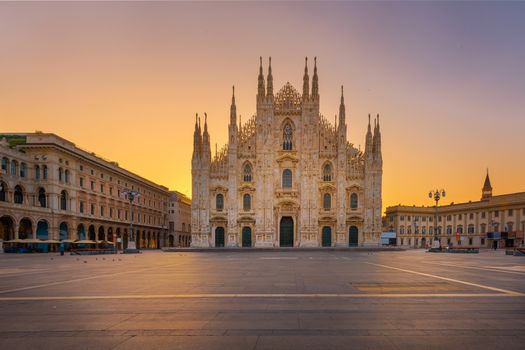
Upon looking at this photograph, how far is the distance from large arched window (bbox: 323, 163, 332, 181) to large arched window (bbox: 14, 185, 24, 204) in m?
41.0

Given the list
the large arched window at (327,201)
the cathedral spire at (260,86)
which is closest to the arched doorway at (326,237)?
the large arched window at (327,201)

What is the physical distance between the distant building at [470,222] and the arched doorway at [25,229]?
6452cm

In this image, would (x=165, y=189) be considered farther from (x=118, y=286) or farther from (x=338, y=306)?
(x=338, y=306)

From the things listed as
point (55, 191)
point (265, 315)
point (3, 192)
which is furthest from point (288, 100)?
point (265, 315)

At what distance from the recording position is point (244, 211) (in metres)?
56.2

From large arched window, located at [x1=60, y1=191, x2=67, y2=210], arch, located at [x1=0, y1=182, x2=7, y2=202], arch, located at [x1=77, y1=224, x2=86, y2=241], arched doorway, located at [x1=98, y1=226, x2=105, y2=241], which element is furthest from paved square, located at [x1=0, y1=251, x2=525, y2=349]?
arched doorway, located at [x1=98, y1=226, x2=105, y2=241]

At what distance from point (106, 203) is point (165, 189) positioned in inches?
1054

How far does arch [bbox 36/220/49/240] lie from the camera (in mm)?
48200

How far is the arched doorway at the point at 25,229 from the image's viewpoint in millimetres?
46875

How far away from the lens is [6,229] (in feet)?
151

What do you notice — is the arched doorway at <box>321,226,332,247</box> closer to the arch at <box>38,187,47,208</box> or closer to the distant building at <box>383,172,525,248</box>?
the distant building at <box>383,172,525,248</box>

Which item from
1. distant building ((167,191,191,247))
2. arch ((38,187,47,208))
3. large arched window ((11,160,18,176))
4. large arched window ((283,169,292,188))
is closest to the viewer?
large arched window ((11,160,18,176))

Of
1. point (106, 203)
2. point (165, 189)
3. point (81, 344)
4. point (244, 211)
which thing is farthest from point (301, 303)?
point (165, 189)

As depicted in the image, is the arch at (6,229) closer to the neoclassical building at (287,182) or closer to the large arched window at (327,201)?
the neoclassical building at (287,182)
